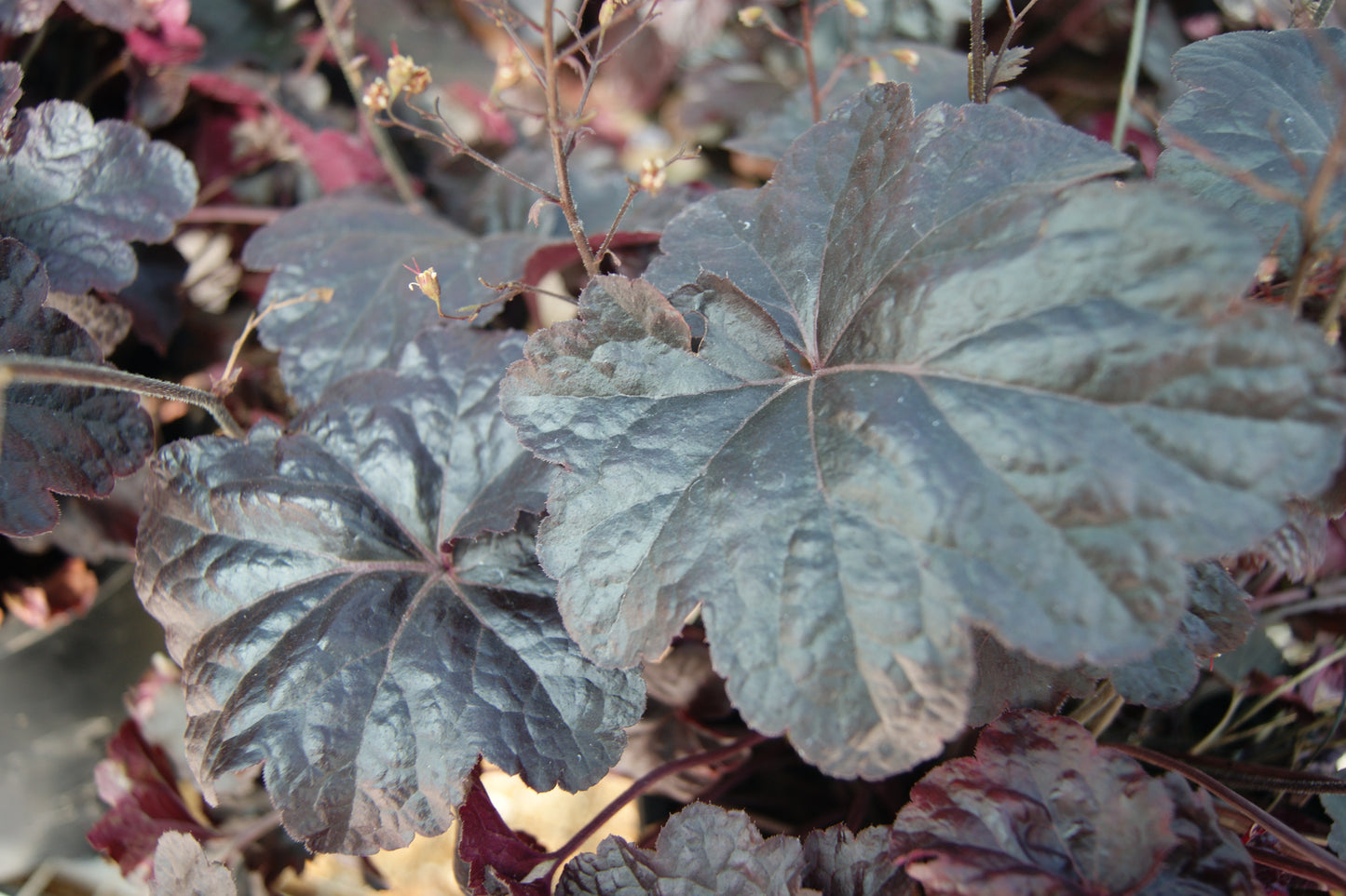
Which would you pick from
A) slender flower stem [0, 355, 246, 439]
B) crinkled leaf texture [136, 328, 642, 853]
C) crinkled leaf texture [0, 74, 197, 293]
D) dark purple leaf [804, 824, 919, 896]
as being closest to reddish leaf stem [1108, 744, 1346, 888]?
dark purple leaf [804, 824, 919, 896]

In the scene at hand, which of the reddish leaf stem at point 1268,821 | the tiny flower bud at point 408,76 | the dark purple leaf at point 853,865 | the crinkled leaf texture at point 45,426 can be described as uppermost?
the tiny flower bud at point 408,76

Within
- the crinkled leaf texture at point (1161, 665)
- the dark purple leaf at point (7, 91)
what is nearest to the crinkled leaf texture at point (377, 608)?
the crinkled leaf texture at point (1161, 665)

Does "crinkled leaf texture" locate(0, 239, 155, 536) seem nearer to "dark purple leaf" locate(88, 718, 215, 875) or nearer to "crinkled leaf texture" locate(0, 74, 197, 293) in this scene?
"crinkled leaf texture" locate(0, 74, 197, 293)

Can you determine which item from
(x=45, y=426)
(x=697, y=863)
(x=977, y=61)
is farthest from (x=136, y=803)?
(x=977, y=61)

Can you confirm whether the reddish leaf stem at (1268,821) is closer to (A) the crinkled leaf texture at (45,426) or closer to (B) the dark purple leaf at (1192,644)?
(B) the dark purple leaf at (1192,644)

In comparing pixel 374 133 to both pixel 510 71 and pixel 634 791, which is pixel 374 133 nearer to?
pixel 510 71

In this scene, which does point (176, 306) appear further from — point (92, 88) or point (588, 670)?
→ point (588, 670)
